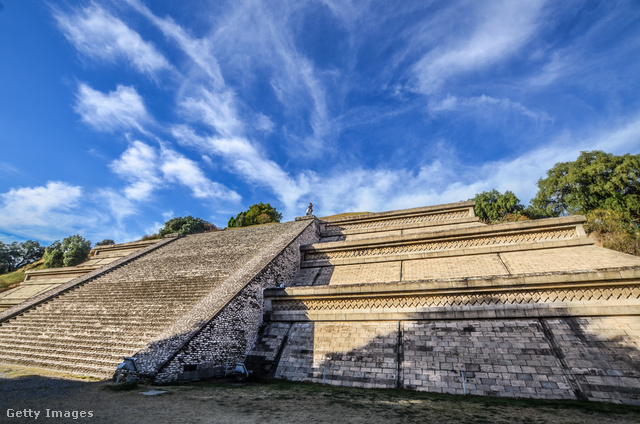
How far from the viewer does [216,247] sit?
16734 mm

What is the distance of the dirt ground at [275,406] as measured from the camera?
177 inches

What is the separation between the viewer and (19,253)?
138 ft

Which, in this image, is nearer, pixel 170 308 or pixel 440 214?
pixel 170 308

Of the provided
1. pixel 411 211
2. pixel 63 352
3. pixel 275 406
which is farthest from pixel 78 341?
pixel 411 211

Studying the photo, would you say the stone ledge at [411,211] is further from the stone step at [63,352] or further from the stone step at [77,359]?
the stone step at [77,359]

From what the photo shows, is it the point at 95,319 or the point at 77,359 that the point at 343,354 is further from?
the point at 95,319

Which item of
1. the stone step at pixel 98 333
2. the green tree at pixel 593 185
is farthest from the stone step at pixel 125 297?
the green tree at pixel 593 185

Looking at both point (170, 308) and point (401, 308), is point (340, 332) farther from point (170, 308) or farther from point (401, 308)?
point (170, 308)

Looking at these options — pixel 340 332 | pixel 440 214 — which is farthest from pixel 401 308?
pixel 440 214

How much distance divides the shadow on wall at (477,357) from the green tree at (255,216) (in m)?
37.6

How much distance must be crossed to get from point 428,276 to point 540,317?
3504 mm

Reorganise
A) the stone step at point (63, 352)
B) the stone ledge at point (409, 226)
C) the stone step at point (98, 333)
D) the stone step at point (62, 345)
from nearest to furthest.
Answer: the stone step at point (63, 352)
the stone step at point (62, 345)
the stone step at point (98, 333)
the stone ledge at point (409, 226)

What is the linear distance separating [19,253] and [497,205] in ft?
238

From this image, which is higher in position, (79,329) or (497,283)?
(497,283)
